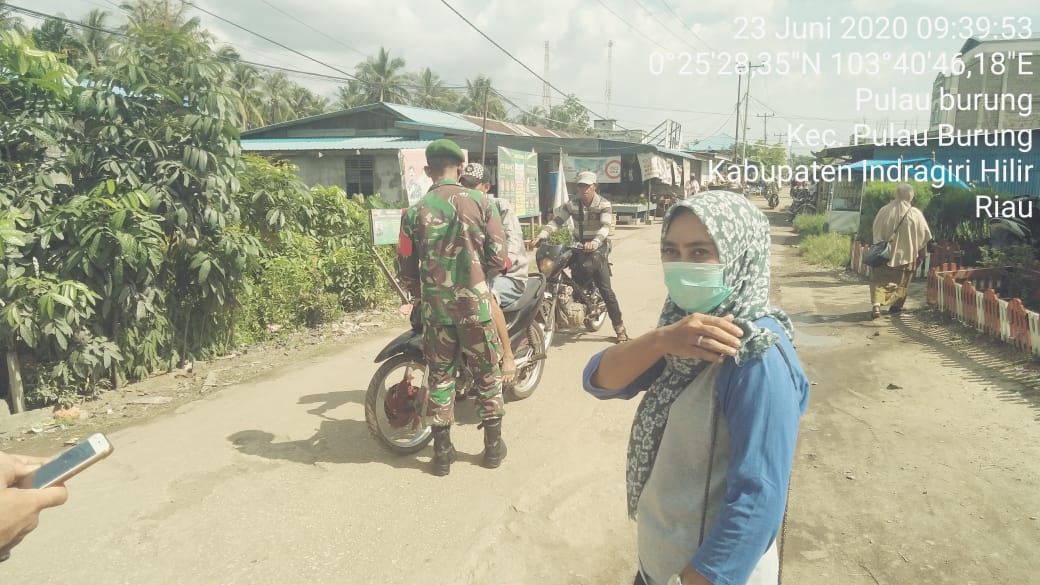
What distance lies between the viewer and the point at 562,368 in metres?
6.01

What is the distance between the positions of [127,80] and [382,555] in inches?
166

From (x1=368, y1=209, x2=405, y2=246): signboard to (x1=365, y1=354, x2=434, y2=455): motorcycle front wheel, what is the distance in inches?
80.8

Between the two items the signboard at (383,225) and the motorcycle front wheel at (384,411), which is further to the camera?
the signboard at (383,225)

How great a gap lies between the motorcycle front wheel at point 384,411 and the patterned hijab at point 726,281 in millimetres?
2588

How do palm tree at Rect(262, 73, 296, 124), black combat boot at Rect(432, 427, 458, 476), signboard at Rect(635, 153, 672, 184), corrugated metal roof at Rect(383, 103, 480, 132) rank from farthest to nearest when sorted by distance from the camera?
1. palm tree at Rect(262, 73, 296, 124)
2. signboard at Rect(635, 153, 672, 184)
3. corrugated metal roof at Rect(383, 103, 480, 132)
4. black combat boot at Rect(432, 427, 458, 476)

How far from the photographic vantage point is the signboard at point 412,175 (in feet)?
23.3

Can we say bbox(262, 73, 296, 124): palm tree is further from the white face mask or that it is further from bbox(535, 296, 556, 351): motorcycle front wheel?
the white face mask

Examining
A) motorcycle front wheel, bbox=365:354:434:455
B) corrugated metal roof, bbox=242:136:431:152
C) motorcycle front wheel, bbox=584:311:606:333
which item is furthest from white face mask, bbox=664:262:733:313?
corrugated metal roof, bbox=242:136:431:152

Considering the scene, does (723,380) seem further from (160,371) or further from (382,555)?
(160,371)

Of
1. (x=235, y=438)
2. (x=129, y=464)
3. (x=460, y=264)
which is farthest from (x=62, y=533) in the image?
(x=460, y=264)

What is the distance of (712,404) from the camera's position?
4.47 ft

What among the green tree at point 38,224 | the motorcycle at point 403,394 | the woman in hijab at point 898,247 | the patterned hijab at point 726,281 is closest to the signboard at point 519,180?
the woman in hijab at point 898,247

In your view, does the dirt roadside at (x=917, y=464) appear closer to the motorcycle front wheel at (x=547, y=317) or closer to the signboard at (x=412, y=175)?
the motorcycle front wheel at (x=547, y=317)

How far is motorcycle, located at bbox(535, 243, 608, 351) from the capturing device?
6156 mm
